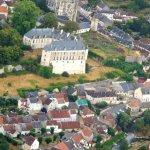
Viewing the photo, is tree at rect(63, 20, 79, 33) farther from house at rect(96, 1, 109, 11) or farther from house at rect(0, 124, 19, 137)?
house at rect(0, 124, 19, 137)

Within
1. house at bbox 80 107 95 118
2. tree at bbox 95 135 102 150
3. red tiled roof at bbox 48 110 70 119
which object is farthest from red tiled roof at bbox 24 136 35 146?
house at bbox 80 107 95 118

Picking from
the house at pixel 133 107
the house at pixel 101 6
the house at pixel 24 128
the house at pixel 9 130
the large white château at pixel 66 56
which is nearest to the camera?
the house at pixel 9 130

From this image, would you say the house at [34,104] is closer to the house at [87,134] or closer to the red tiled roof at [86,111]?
the red tiled roof at [86,111]

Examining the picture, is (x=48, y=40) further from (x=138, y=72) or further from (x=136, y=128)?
(x=136, y=128)

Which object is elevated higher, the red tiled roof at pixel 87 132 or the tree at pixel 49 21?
the tree at pixel 49 21

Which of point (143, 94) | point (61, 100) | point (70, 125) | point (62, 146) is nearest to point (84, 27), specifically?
point (143, 94)

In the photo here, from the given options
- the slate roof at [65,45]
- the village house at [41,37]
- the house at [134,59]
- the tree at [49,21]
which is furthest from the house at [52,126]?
the tree at [49,21]

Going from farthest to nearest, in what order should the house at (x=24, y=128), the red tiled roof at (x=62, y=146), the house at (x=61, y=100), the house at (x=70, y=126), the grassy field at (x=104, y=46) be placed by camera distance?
the grassy field at (x=104, y=46), the house at (x=61, y=100), the house at (x=70, y=126), the house at (x=24, y=128), the red tiled roof at (x=62, y=146)
